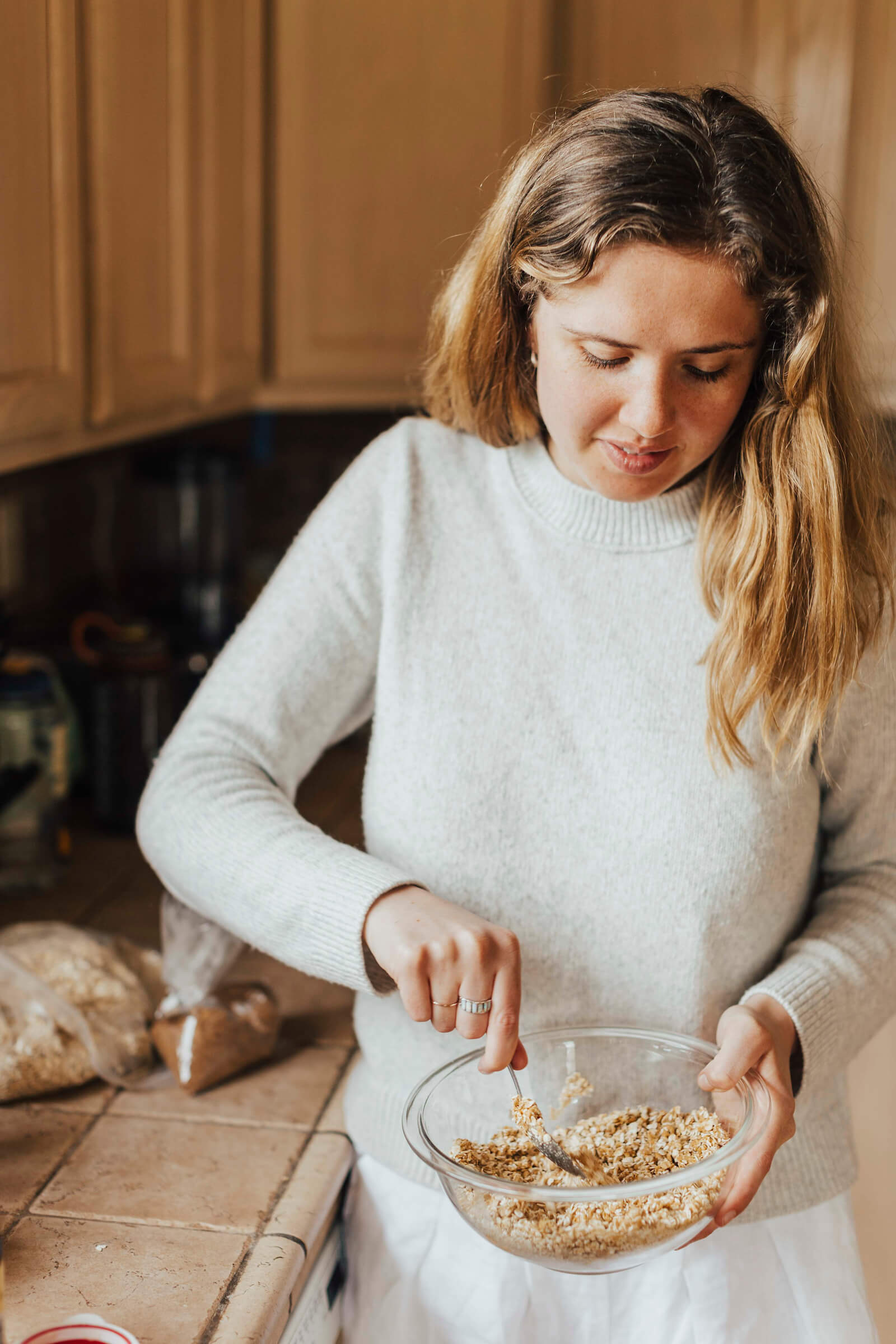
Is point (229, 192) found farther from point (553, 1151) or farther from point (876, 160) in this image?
point (553, 1151)

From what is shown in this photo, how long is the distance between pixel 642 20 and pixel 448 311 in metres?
1.27

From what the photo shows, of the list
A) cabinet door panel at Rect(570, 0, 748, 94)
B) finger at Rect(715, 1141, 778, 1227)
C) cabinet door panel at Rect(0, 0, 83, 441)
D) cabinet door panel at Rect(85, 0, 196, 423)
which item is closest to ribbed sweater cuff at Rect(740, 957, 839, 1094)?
finger at Rect(715, 1141, 778, 1227)

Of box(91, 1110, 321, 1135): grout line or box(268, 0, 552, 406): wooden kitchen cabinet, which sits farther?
box(268, 0, 552, 406): wooden kitchen cabinet

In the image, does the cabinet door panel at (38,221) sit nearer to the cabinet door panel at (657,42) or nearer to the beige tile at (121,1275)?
the beige tile at (121,1275)

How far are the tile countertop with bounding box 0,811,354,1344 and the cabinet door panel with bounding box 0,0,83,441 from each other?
0.65 meters

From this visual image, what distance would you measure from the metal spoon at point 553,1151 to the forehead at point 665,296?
1.68ft

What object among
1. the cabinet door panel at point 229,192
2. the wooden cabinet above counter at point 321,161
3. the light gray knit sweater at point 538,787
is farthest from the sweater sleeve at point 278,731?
the cabinet door panel at point 229,192

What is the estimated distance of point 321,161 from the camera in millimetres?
1950

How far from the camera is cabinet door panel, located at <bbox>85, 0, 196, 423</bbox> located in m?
1.36

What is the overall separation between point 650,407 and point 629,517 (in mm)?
191

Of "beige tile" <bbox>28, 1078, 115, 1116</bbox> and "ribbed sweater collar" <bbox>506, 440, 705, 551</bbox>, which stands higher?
"ribbed sweater collar" <bbox>506, 440, 705, 551</bbox>

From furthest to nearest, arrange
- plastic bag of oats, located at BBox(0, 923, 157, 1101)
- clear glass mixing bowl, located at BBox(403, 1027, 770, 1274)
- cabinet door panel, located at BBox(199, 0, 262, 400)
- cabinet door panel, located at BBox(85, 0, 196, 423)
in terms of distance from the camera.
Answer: cabinet door panel, located at BBox(199, 0, 262, 400) → cabinet door panel, located at BBox(85, 0, 196, 423) → plastic bag of oats, located at BBox(0, 923, 157, 1101) → clear glass mixing bowl, located at BBox(403, 1027, 770, 1274)

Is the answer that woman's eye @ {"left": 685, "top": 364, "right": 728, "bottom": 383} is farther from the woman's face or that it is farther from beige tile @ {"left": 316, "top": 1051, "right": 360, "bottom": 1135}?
beige tile @ {"left": 316, "top": 1051, "right": 360, "bottom": 1135}

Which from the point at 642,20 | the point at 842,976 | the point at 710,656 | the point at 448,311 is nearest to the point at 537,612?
the point at 710,656
